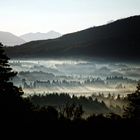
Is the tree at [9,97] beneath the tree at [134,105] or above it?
above

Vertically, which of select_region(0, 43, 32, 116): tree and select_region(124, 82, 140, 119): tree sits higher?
select_region(0, 43, 32, 116): tree

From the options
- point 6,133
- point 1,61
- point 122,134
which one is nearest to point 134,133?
point 122,134

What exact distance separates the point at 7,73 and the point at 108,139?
99.7 feet

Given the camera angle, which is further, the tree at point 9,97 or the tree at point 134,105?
the tree at point 134,105

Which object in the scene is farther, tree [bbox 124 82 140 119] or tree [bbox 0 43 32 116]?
tree [bbox 124 82 140 119]

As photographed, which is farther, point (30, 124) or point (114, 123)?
point (114, 123)

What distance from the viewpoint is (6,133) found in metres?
51.6

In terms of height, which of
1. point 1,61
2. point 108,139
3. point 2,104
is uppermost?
point 1,61

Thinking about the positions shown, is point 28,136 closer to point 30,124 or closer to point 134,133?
point 30,124

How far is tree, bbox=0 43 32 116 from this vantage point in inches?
2429

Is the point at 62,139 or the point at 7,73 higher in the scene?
the point at 7,73

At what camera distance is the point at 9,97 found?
69812 millimetres

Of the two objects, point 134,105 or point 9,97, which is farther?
point 134,105

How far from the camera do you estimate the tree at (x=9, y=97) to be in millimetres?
61688
